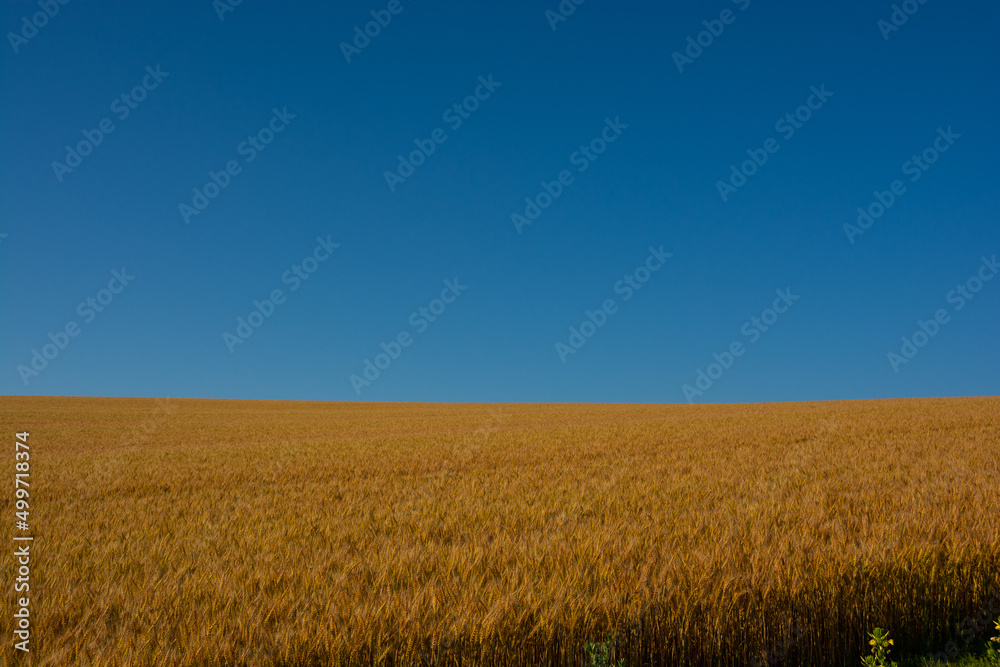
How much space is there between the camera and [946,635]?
4879 mm

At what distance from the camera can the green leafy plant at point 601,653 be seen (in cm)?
352

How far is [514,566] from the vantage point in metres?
4.91

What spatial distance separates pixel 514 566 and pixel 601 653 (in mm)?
1380

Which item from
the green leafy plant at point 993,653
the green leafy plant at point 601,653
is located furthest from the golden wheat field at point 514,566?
the green leafy plant at point 993,653

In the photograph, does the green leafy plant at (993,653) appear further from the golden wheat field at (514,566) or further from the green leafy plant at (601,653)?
Result: the green leafy plant at (601,653)

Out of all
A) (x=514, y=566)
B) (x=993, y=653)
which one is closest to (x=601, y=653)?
(x=514, y=566)

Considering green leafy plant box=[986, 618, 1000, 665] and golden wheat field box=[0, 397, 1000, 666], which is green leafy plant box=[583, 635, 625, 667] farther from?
green leafy plant box=[986, 618, 1000, 665]

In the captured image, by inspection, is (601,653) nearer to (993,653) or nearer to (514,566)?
(514,566)

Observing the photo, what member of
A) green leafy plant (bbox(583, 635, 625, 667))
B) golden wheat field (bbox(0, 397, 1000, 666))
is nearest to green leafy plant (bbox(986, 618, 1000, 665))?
golden wheat field (bbox(0, 397, 1000, 666))

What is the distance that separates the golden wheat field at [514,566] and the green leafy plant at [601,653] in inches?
4.9

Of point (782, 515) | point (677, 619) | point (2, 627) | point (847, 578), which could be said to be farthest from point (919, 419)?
point (2, 627)

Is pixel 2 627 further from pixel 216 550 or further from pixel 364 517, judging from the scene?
pixel 364 517

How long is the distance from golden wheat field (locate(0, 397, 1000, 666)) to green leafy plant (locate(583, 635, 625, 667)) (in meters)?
0.12

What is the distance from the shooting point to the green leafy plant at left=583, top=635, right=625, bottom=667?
11.6 feet
